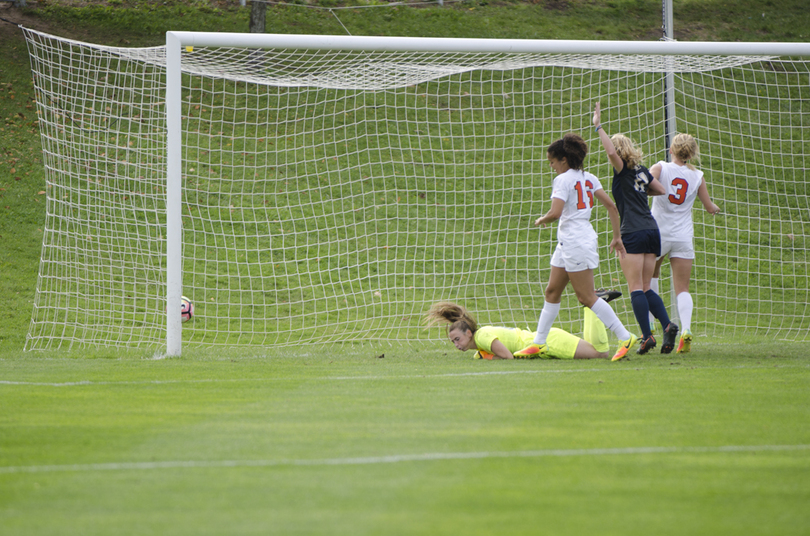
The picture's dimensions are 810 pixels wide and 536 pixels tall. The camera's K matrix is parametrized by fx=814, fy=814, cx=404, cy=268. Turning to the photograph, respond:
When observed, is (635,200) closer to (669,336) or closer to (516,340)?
(669,336)

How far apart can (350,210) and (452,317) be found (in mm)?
4315

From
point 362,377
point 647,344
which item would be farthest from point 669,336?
point 362,377

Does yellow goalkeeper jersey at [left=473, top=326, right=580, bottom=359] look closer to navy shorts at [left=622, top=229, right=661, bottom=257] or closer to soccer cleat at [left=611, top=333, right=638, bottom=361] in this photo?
soccer cleat at [left=611, top=333, right=638, bottom=361]

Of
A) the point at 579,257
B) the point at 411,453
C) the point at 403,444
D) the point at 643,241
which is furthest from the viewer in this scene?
the point at 643,241

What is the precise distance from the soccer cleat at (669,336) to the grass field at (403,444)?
11 centimetres

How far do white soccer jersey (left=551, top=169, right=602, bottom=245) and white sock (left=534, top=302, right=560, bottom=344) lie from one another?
0.59 metres

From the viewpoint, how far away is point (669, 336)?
7.24m

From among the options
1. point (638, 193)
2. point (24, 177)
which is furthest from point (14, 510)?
point (24, 177)

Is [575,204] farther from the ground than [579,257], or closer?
farther from the ground

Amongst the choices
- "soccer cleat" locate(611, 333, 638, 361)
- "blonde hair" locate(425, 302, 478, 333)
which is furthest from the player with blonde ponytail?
"blonde hair" locate(425, 302, 478, 333)

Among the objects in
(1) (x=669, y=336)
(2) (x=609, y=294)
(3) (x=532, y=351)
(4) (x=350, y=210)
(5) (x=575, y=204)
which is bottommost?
(3) (x=532, y=351)

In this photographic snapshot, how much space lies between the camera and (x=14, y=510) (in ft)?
9.42

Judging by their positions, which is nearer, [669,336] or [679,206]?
[669,336]

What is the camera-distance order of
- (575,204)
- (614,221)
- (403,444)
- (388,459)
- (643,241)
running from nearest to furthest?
(388,459)
(403,444)
(575,204)
(614,221)
(643,241)
